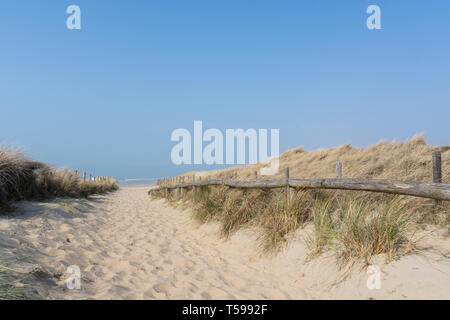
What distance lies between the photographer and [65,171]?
13.9m

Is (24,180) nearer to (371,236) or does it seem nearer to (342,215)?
(342,215)

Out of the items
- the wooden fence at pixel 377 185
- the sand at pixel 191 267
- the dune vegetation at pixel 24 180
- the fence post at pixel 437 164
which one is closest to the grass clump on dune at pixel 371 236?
the sand at pixel 191 267

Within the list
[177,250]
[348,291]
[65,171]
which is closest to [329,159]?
[177,250]

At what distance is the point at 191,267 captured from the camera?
15.6 ft

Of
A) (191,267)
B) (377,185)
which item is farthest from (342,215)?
(191,267)

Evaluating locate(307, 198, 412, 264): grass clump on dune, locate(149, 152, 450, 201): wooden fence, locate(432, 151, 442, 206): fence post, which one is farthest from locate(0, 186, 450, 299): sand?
locate(432, 151, 442, 206): fence post

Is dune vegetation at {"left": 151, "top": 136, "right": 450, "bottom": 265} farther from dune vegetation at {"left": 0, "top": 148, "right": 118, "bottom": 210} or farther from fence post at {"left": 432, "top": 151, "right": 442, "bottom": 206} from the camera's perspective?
dune vegetation at {"left": 0, "top": 148, "right": 118, "bottom": 210}

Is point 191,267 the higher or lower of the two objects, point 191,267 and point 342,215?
the lower

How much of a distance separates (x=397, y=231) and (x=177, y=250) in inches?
152

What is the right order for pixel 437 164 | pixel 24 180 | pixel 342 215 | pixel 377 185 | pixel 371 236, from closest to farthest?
pixel 371 236
pixel 377 185
pixel 342 215
pixel 437 164
pixel 24 180

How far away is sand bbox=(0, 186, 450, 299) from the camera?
128 inches

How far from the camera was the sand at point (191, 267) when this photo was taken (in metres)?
3.24

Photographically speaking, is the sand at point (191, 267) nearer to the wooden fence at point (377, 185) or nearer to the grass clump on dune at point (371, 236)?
the grass clump on dune at point (371, 236)

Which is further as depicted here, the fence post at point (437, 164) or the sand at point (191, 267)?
the fence post at point (437, 164)
